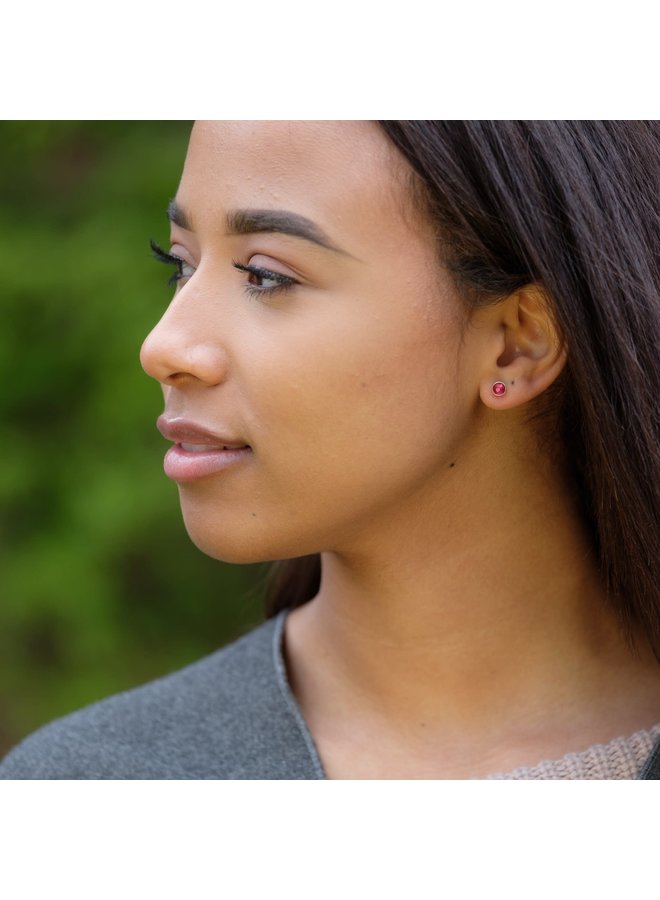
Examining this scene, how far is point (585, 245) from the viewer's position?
1149 mm

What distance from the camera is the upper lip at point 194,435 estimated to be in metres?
1.16

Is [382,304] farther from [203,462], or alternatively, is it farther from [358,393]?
[203,462]

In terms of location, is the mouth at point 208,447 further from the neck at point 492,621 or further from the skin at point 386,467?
the neck at point 492,621

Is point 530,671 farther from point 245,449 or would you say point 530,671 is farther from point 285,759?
point 245,449

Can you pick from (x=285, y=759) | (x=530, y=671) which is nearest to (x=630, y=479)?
(x=530, y=671)

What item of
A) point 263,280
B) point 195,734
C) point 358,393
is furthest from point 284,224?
point 195,734

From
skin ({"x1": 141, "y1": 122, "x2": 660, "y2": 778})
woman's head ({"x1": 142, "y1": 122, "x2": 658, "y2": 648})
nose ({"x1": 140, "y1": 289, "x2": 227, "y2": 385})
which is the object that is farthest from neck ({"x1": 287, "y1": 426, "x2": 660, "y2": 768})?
nose ({"x1": 140, "y1": 289, "x2": 227, "y2": 385})

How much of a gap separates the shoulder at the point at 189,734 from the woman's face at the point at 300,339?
0.27 meters

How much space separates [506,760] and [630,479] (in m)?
0.33

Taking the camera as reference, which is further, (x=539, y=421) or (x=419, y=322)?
(x=539, y=421)

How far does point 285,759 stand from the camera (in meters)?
1.33

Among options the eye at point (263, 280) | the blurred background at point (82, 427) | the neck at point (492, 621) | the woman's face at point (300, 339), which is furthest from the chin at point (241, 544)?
the blurred background at point (82, 427)

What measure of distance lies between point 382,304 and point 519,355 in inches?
6.5

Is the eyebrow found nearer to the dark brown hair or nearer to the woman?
the woman
